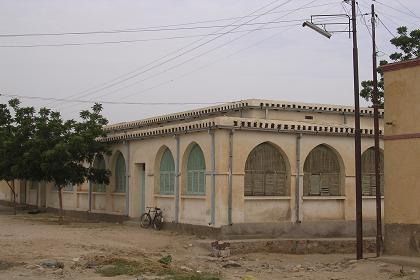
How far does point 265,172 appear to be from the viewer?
824 inches

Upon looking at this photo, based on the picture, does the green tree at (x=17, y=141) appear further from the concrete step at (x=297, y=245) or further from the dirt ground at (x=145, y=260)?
the concrete step at (x=297, y=245)

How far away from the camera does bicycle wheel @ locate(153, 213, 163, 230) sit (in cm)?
2292

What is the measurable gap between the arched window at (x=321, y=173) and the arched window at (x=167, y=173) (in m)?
4.97

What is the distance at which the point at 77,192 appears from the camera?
30.4m

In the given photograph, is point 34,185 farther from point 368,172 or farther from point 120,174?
point 368,172

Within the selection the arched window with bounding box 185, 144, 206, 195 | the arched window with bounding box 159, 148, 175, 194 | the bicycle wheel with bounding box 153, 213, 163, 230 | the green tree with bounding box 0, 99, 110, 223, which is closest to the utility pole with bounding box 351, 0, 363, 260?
the arched window with bounding box 185, 144, 206, 195

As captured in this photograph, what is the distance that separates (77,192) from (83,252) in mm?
14440

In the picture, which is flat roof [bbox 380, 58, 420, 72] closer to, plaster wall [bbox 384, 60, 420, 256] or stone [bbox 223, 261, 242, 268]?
plaster wall [bbox 384, 60, 420, 256]

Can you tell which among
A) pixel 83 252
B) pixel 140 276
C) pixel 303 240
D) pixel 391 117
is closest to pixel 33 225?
pixel 83 252

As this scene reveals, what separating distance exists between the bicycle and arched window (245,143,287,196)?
4.27m

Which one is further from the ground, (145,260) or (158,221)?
(158,221)

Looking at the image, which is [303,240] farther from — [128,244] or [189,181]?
[128,244]

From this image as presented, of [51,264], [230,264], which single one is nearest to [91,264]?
[51,264]

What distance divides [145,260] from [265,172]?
677cm
